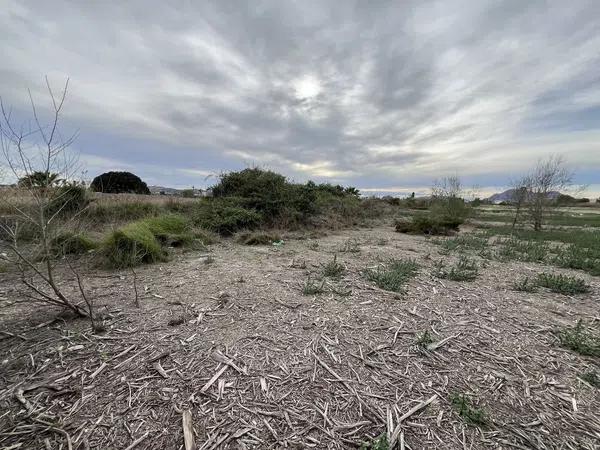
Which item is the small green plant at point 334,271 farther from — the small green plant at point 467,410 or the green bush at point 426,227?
the green bush at point 426,227

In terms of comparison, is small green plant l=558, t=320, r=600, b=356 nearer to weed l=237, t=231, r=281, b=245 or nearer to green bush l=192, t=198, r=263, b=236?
weed l=237, t=231, r=281, b=245

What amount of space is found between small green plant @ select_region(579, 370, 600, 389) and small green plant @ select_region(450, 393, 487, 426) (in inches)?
39.8

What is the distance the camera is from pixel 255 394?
1761 mm

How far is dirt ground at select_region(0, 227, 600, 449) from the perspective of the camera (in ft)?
4.99

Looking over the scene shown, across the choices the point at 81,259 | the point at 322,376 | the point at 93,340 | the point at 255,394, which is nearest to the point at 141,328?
the point at 93,340

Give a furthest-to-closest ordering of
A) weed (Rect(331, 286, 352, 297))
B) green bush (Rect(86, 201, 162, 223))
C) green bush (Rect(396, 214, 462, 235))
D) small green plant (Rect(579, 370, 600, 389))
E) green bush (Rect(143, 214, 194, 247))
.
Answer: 1. green bush (Rect(396, 214, 462, 235))
2. green bush (Rect(86, 201, 162, 223))
3. green bush (Rect(143, 214, 194, 247))
4. weed (Rect(331, 286, 352, 297))
5. small green plant (Rect(579, 370, 600, 389))

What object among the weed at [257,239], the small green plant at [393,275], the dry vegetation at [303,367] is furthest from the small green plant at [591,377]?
the weed at [257,239]

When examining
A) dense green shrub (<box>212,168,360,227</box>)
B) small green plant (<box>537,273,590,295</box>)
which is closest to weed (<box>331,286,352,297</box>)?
small green plant (<box>537,273,590,295</box>)

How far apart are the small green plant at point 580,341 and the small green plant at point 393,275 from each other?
4.91 feet

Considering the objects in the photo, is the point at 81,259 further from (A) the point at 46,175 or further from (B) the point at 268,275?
(B) the point at 268,275

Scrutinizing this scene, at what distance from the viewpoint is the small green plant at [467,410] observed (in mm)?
1597

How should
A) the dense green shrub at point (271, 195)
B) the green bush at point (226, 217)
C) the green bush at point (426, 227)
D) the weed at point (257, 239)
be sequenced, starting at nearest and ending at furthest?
the weed at point (257, 239) → the green bush at point (226, 217) → the dense green shrub at point (271, 195) → the green bush at point (426, 227)

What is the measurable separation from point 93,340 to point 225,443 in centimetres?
154

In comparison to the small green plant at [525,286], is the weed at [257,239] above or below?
above
